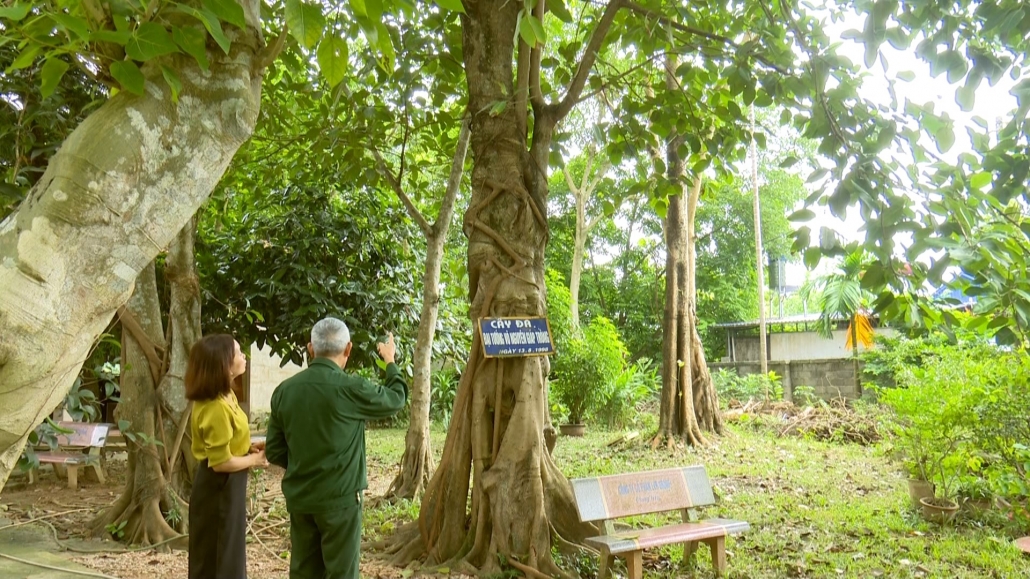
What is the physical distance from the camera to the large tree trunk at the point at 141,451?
5945mm

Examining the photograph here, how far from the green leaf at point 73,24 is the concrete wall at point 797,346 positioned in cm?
2117

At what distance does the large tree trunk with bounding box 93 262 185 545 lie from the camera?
595 centimetres

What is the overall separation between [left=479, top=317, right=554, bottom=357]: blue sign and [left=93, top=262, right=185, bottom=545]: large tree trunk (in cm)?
296

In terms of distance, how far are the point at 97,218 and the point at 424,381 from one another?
559 centimetres

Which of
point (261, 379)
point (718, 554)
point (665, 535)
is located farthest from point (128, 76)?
point (261, 379)

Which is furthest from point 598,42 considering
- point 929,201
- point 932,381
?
point 932,381

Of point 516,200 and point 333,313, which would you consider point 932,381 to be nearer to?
point 516,200

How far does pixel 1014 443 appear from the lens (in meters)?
5.94

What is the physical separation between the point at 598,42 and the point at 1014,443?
443 cm

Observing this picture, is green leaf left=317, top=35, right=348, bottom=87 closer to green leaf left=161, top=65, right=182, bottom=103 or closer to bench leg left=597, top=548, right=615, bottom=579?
green leaf left=161, top=65, right=182, bottom=103

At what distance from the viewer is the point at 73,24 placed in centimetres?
186

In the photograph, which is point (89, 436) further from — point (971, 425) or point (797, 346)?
point (797, 346)

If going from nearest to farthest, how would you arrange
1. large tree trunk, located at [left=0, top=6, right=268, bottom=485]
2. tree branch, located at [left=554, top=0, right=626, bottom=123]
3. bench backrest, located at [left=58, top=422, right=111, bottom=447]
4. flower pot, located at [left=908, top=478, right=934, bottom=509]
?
large tree trunk, located at [left=0, top=6, right=268, bottom=485]
tree branch, located at [left=554, top=0, right=626, bottom=123]
flower pot, located at [left=908, top=478, right=934, bottom=509]
bench backrest, located at [left=58, top=422, right=111, bottom=447]

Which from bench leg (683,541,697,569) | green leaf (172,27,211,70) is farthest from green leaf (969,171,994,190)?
bench leg (683,541,697,569)
